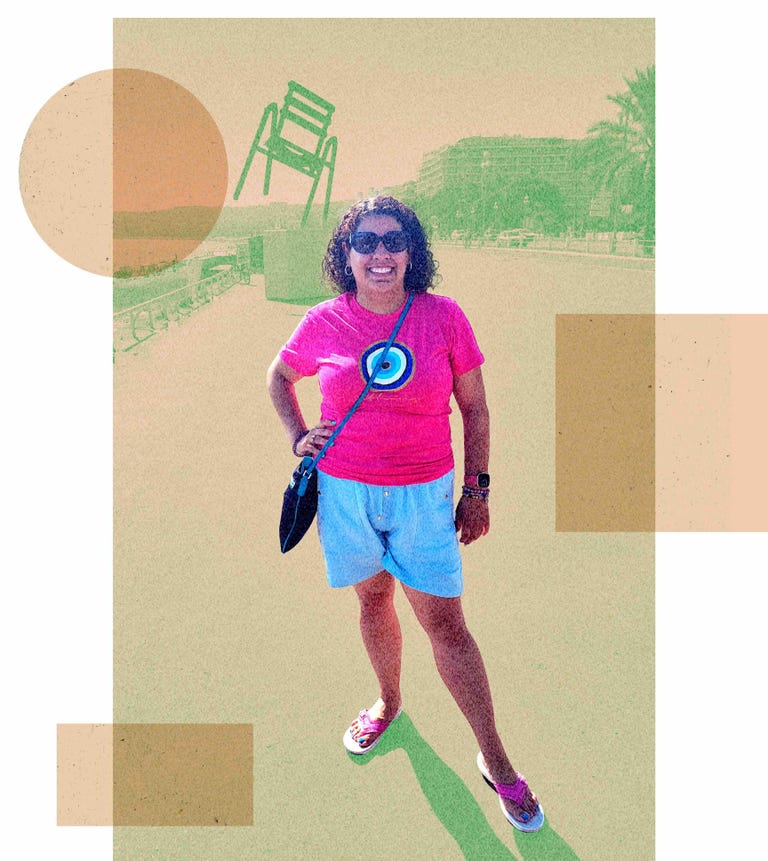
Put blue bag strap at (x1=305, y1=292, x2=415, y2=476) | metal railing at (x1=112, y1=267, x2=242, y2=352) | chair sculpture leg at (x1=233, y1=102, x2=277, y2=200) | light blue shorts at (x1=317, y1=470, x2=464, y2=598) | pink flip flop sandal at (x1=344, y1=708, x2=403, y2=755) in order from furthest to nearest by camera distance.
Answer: metal railing at (x1=112, y1=267, x2=242, y2=352) < chair sculpture leg at (x1=233, y1=102, x2=277, y2=200) < pink flip flop sandal at (x1=344, y1=708, x2=403, y2=755) < light blue shorts at (x1=317, y1=470, x2=464, y2=598) < blue bag strap at (x1=305, y1=292, x2=415, y2=476)

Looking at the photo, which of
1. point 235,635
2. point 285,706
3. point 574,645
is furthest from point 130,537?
point 574,645

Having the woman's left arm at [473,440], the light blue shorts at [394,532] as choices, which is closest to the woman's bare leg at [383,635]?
the light blue shorts at [394,532]

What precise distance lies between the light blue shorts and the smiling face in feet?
1.98

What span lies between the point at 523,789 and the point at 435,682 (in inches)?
26.4

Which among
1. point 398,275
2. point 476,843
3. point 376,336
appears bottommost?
point 476,843

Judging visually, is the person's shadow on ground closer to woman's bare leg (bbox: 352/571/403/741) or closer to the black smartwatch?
woman's bare leg (bbox: 352/571/403/741)

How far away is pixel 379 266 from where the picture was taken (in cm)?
212

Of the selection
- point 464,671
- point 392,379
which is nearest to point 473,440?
point 392,379

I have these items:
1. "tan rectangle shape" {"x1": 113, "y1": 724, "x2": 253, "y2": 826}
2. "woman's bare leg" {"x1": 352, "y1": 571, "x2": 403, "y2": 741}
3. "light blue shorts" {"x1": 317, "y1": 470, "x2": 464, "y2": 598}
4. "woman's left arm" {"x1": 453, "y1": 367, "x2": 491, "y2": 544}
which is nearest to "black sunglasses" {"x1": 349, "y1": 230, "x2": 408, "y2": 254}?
"woman's left arm" {"x1": 453, "y1": 367, "x2": 491, "y2": 544}

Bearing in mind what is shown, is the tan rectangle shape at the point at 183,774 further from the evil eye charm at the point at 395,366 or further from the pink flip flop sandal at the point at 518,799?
the evil eye charm at the point at 395,366

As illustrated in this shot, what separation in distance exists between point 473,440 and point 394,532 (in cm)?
40

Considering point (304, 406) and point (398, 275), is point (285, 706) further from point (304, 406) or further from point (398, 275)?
point (304, 406)

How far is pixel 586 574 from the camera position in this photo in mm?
3609

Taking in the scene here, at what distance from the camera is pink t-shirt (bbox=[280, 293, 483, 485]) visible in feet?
6.93
